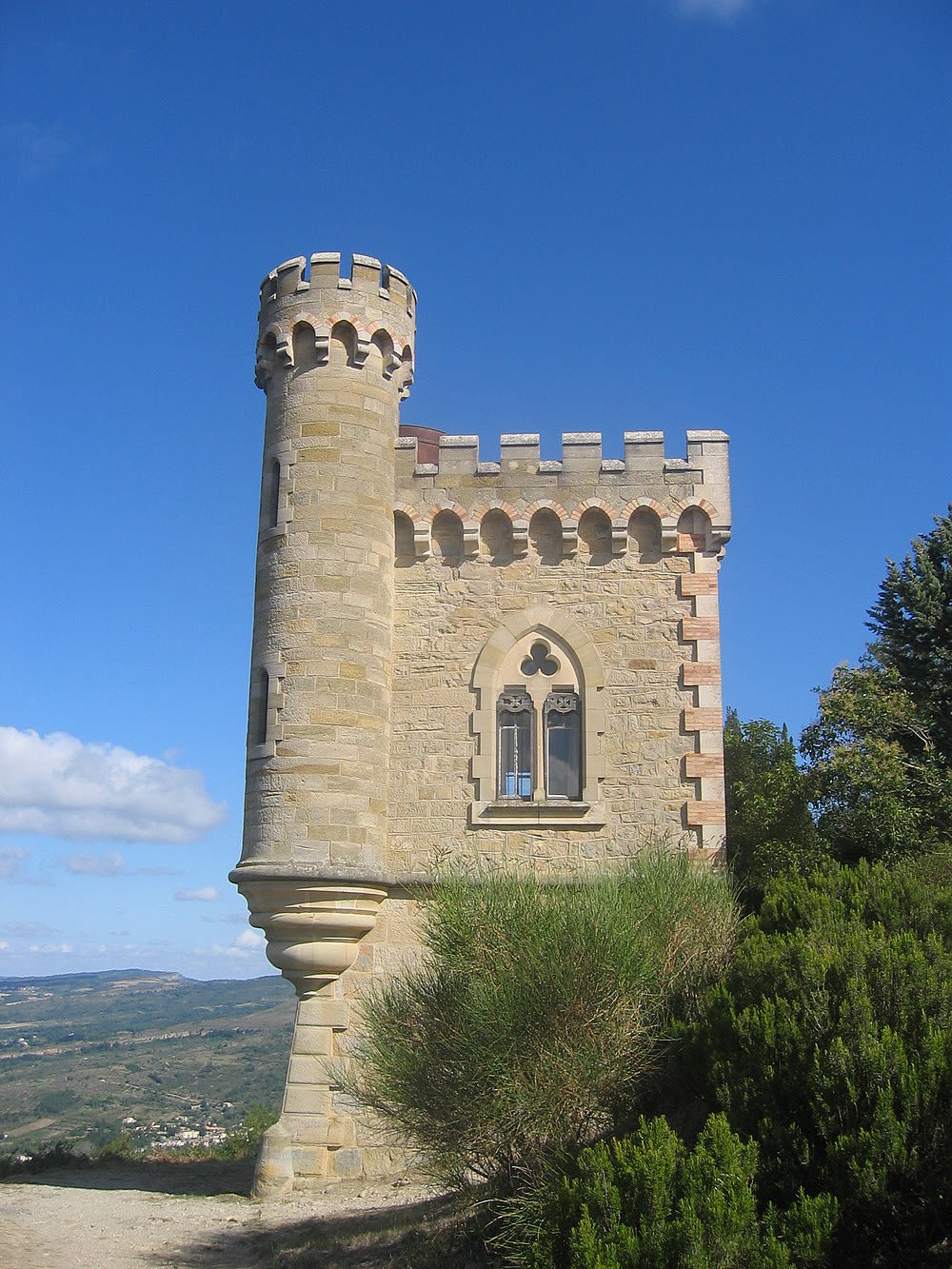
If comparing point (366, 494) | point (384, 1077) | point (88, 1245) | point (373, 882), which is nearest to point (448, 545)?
point (366, 494)

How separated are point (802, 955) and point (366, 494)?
26.8 ft

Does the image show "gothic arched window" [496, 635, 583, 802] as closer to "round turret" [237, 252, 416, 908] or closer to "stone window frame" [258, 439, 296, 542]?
"round turret" [237, 252, 416, 908]

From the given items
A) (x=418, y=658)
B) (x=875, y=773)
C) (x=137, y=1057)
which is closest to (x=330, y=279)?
(x=418, y=658)

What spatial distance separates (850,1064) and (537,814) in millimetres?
6571

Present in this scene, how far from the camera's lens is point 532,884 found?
1111 centimetres

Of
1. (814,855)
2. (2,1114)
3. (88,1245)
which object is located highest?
Answer: (814,855)

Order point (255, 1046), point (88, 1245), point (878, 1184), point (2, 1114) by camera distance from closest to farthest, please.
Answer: point (878, 1184), point (88, 1245), point (2, 1114), point (255, 1046)

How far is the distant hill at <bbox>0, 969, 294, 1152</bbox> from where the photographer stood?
48.8 metres

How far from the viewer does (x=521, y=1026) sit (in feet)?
32.7

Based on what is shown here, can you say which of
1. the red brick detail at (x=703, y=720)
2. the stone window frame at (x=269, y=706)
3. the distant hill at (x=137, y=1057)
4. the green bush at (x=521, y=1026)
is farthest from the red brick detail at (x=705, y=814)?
the distant hill at (x=137, y=1057)

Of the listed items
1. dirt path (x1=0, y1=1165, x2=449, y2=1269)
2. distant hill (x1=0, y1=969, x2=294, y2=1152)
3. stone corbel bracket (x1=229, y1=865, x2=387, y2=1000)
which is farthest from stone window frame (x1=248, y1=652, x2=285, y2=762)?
distant hill (x1=0, y1=969, x2=294, y2=1152)

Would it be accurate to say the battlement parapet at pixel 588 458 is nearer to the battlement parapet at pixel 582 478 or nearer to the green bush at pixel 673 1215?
the battlement parapet at pixel 582 478

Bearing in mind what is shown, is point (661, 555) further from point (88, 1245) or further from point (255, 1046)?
point (255, 1046)

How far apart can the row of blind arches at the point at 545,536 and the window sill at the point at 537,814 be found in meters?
3.13
